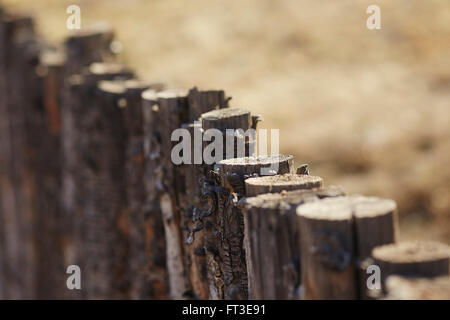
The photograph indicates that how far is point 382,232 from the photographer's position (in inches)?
104

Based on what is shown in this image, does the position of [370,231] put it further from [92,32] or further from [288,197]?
[92,32]

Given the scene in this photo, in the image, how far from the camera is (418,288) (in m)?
2.35

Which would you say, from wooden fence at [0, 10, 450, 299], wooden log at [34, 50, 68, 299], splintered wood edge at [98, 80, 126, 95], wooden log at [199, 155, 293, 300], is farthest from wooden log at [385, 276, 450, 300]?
wooden log at [34, 50, 68, 299]

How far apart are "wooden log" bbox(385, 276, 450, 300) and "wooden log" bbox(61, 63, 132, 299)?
3.92 metres

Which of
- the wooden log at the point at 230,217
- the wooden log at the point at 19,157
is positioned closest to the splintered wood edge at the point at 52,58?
the wooden log at the point at 19,157

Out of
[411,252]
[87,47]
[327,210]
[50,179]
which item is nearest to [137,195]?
[87,47]

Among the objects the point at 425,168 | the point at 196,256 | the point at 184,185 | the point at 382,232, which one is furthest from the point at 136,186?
the point at 425,168

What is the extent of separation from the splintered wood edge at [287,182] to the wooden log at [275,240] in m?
0.06

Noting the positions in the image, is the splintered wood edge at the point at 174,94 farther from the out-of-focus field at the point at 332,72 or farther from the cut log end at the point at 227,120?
the out-of-focus field at the point at 332,72

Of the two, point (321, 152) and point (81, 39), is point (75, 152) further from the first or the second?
point (321, 152)

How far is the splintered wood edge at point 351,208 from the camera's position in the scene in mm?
2635

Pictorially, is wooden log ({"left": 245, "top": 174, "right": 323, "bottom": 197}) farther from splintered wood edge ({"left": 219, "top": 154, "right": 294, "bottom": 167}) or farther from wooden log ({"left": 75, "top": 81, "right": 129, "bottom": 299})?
wooden log ({"left": 75, "top": 81, "right": 129, "bottom": 299})

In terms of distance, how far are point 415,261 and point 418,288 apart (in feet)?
0.30

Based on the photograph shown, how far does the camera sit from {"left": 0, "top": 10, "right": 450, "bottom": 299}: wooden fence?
2.66 meters
